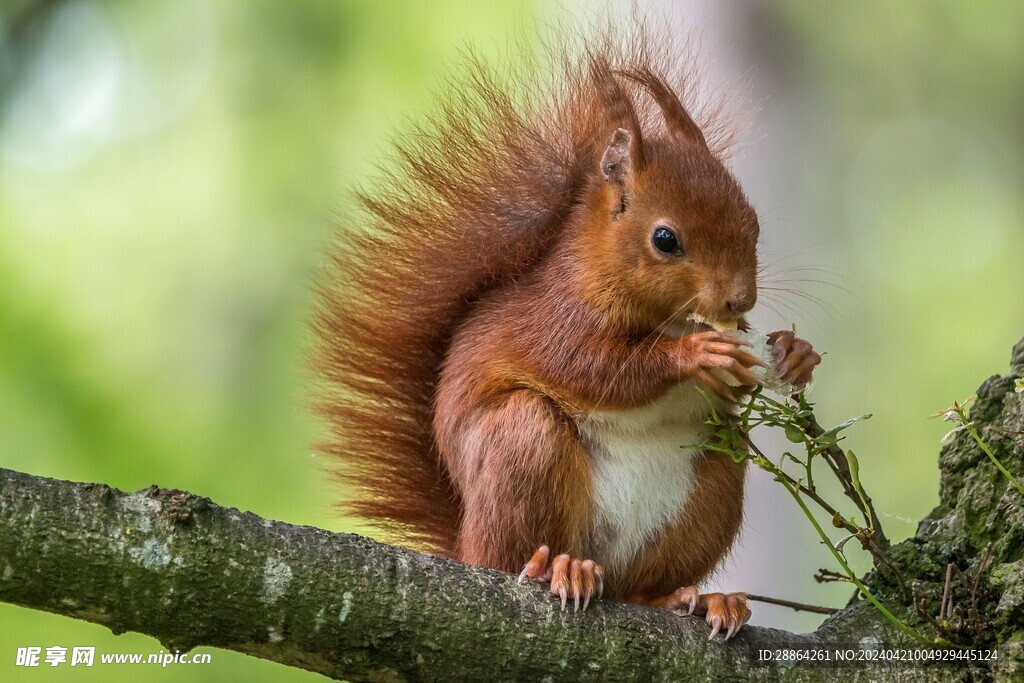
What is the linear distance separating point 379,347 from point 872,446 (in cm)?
443

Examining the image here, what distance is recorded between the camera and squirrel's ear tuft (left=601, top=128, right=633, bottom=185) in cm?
244

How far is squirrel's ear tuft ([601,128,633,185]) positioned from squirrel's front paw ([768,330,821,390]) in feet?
1.62

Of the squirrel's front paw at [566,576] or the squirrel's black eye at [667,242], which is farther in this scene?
the squirrel's black eye at [667,242]

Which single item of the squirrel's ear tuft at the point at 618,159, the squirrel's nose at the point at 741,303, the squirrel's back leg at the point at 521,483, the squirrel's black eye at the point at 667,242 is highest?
the squirrel's ear tuft at the point at 618,159

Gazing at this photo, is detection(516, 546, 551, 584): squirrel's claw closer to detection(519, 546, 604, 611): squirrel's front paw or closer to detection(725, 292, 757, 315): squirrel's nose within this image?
detection(519, 546, 604, 611): squirrel's front paw

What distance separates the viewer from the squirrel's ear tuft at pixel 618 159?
244 centimetres

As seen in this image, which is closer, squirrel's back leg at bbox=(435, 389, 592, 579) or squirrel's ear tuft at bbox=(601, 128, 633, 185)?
squirrel's back leg at bbox=(435, 389, 592, 579)

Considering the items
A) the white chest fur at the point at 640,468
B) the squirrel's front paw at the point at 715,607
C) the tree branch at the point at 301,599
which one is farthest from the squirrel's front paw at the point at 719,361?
the tree branch at the point at 301,599

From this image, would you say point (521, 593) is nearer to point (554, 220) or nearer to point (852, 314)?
point (554, 220)

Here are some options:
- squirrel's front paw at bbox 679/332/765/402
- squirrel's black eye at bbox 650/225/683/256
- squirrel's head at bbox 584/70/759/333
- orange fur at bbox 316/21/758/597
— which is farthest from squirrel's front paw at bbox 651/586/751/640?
squirrel's black eye at bbox 650/225/683/256

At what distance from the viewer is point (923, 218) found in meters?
6.42

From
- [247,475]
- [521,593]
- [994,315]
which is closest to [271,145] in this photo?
[247,475]

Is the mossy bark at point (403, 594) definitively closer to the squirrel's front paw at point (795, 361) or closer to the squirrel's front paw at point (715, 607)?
the squirrel's front paw at point (715, 607)

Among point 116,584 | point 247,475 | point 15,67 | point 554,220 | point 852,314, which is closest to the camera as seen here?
point 116,584
